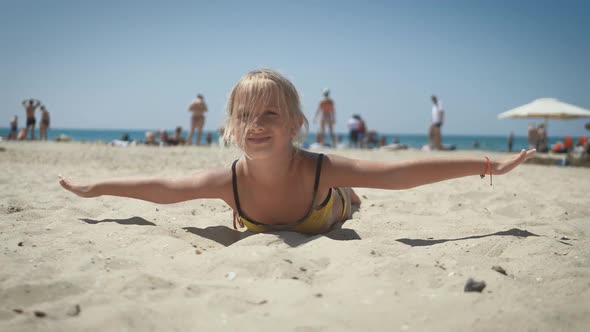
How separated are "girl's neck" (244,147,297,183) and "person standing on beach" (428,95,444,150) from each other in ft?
44.4

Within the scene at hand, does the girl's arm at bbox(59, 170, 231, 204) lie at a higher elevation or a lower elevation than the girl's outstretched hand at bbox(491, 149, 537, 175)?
lower

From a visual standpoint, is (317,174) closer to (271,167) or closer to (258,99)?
(271,167)

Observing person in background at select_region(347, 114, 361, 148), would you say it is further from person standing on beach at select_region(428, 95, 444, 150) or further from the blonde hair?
the blonde hair

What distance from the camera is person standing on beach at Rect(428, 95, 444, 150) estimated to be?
1543cm

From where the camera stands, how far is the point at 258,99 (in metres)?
2.63

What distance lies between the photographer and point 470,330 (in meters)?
1.56

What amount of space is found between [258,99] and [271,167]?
45 centimetres

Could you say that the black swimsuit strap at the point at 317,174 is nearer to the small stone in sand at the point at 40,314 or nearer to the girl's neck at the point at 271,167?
the girl's neck at the point at 271,167

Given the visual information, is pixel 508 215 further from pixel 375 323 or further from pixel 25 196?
pixel 25 196

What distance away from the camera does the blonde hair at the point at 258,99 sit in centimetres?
263

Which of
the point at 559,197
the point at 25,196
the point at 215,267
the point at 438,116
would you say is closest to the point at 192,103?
the point at 438,116

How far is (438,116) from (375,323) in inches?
590

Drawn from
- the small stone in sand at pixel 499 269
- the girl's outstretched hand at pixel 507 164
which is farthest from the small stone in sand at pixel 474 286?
the girl's outstretched hand at pixel 507 164

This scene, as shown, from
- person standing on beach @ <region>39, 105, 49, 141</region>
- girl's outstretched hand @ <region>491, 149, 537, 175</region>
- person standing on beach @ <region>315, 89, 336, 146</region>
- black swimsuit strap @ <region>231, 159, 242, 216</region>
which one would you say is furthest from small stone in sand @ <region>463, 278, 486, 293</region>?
person standing on beach @ <region>39, 105, 49, 141</region>
